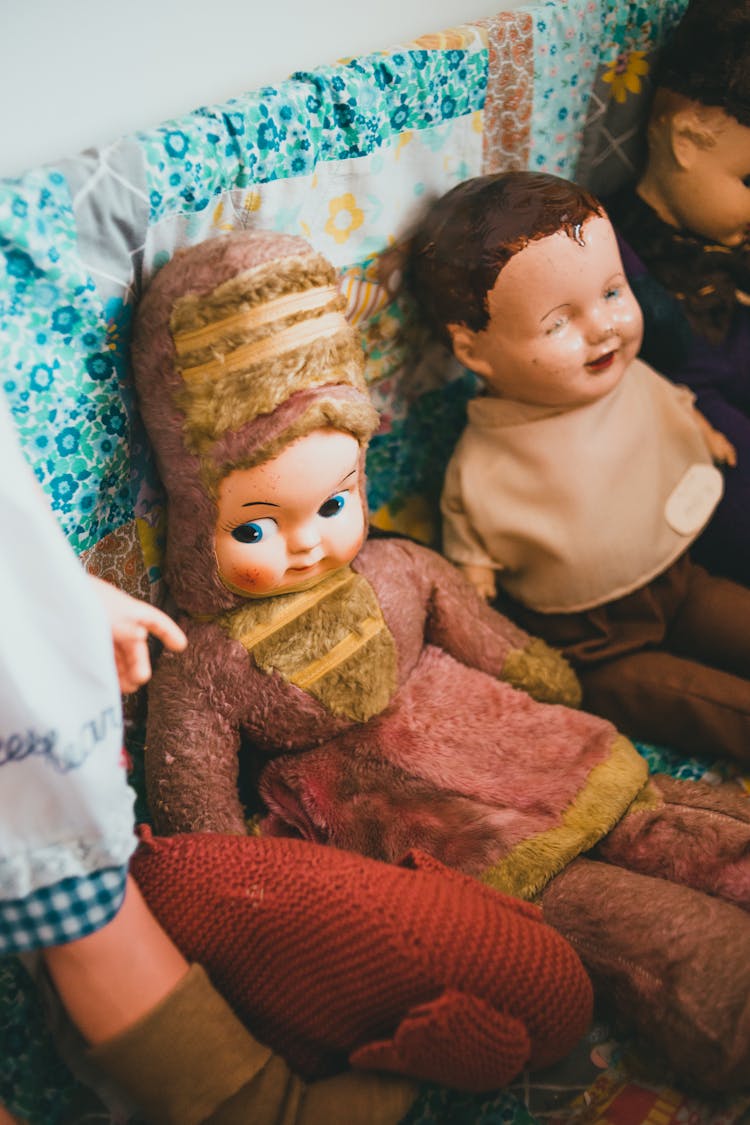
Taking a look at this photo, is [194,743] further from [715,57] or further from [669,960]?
[715,57]

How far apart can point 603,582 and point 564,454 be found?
17 centimetres

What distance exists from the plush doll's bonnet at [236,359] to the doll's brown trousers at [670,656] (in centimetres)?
47

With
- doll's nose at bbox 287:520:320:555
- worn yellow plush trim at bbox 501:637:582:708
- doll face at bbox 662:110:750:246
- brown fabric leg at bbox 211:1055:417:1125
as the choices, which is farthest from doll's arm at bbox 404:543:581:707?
doll face at bbox 662:110:750:246

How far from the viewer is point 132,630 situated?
70 centimetres

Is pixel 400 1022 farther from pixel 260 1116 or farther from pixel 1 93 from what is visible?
pixel 1 93

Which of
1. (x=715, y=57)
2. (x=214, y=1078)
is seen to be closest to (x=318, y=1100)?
(x=214, y=1078)

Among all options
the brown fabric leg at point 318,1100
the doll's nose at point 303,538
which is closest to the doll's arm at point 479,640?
the doll's nose at point 303,538

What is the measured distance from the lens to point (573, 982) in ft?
2.50

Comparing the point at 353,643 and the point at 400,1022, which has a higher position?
the point at 353,643

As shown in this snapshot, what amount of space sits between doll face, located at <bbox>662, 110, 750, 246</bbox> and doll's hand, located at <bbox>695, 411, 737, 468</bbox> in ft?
0.84

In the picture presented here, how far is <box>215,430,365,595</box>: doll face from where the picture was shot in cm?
84

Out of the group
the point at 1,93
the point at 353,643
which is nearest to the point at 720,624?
the point at 353,643

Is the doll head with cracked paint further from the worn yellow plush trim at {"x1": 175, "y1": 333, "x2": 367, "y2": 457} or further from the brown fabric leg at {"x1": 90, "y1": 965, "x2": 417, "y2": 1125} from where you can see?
the brown fabric leg at {"x1": 90, "y1": 965, "x2": 417, "y2": 1125}

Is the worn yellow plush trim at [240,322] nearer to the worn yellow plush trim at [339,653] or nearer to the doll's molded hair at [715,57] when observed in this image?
the worn yellow plush trim at [339,653]
